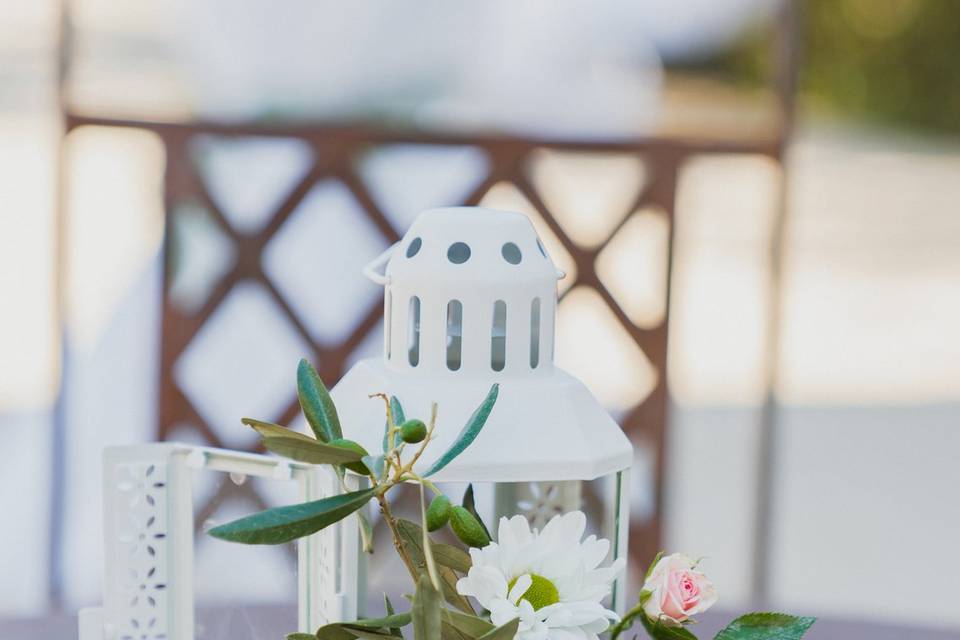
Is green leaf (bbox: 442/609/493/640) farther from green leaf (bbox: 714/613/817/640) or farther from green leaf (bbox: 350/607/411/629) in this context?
green leaf (bbox: 714/613/817/640)

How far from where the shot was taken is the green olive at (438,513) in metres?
0.54

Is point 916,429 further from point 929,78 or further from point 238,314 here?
point 929,78

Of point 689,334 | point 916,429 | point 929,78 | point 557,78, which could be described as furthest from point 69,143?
point 929,78

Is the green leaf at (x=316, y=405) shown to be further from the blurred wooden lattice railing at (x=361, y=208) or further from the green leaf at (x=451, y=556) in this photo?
the blurred wooden lattice railing at (x=361, y=208)

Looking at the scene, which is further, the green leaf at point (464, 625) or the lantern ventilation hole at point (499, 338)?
the lantern ventilation hole at point (499, 338)

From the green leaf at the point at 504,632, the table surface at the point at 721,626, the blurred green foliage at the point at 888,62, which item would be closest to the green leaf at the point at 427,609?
the green leaf at the point at 504,632

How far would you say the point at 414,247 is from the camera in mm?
694

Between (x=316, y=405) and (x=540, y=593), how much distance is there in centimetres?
14

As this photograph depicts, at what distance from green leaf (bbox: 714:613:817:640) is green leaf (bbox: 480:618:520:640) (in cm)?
12

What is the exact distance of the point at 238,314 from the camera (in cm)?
158

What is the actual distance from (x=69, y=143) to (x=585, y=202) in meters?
0.68

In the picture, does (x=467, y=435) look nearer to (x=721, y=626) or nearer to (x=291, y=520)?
(x=291, y=520)

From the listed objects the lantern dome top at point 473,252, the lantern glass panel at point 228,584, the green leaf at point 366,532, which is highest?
the lantern dome top at point 473,252

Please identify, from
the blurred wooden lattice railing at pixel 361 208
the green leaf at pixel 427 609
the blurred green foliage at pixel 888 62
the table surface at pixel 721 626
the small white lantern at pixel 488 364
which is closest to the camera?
the green leaf at pixel 427 609
